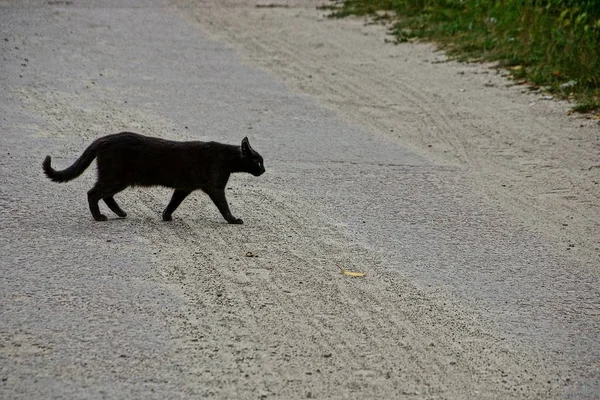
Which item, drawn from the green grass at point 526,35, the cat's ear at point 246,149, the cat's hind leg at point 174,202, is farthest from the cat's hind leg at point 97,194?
the green grass at point 526,35

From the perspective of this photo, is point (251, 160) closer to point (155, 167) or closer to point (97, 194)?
point (155, 167)

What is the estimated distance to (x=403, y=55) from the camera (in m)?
13.8

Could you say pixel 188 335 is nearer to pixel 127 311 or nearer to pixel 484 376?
pixel 127 311

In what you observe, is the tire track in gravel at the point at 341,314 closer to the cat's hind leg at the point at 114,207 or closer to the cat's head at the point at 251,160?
the cat's hind leg at the point at 114,207

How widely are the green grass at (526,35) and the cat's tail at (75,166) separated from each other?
231 inches

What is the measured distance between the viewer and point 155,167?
22.4 feet

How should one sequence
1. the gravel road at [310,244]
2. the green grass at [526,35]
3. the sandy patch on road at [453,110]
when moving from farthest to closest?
1. the green grass at [526,35]
2. the sandy patch on road at [453,110]
3. the gravel road at [310,244]

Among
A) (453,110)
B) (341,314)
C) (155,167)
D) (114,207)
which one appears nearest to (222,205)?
(155,167)

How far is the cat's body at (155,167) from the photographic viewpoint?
6.76 m

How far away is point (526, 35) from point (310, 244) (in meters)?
7.75

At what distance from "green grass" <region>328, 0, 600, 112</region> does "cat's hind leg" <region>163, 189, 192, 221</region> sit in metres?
5.42

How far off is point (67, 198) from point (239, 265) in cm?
194

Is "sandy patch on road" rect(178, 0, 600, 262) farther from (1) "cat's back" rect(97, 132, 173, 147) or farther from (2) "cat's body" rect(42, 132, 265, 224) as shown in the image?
(1) "cat's back" rect(97, 132, 173, 147)

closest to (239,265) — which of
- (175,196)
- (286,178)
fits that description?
(175,196)
